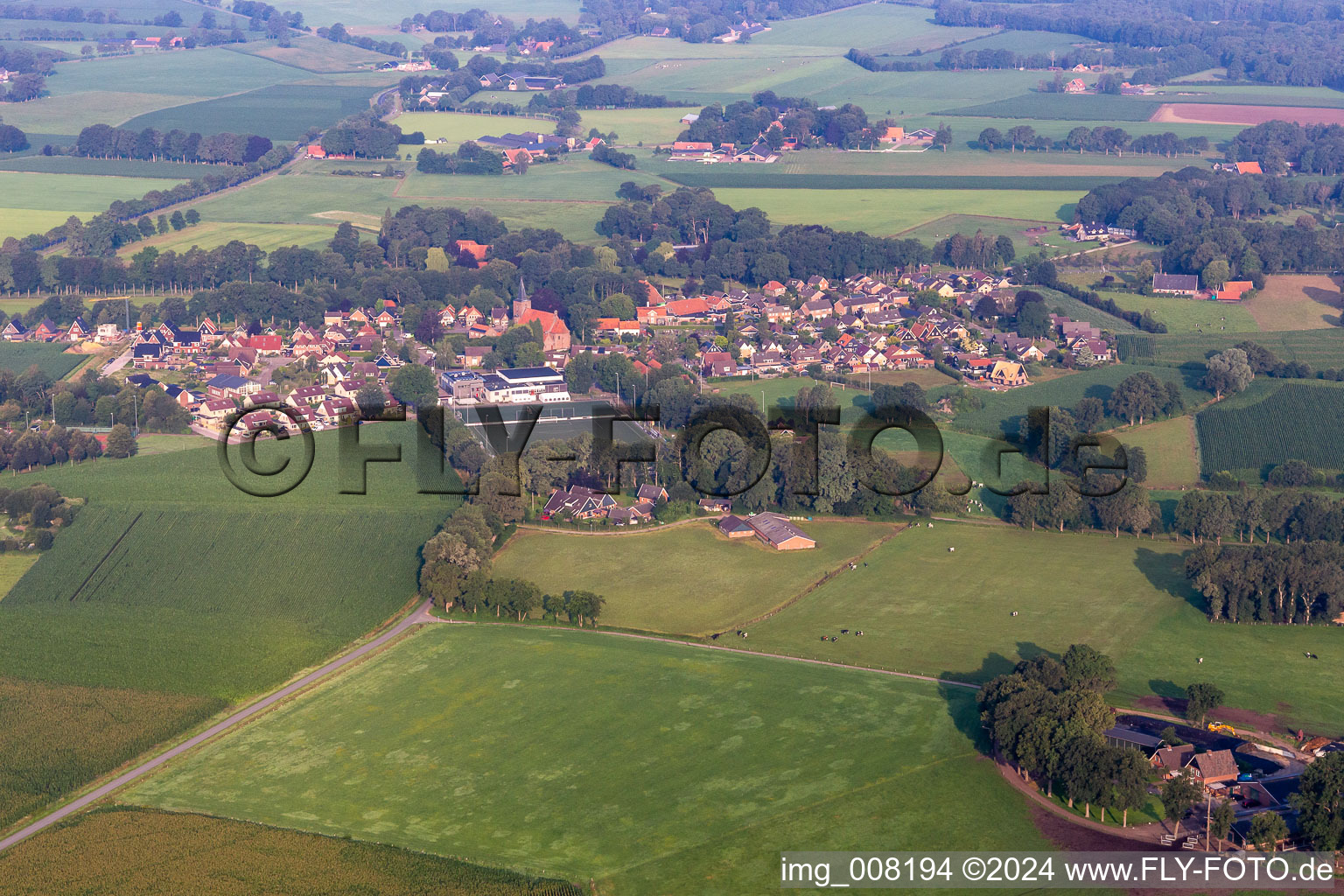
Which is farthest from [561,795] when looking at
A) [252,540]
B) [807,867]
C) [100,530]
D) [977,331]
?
[977,331]

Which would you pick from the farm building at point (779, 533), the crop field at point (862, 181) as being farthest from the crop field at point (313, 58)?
the farm building at point (779, 533)

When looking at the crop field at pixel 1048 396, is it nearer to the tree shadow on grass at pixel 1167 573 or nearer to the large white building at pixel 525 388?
the tree shadow on grass at pixel 1167 573

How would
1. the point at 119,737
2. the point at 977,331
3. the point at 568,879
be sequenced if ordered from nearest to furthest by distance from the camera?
1. the point at 568,879
2. the point at 119,737
3. the point at 977,331

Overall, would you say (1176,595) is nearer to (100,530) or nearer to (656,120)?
(100,530)

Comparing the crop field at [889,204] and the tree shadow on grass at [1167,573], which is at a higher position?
the crop field at [889,204]

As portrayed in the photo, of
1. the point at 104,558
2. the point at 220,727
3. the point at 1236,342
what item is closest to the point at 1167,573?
the point at 220,727

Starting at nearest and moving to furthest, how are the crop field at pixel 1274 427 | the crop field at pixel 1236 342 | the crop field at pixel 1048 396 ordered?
the crop field at pixel 1274 427
the crop field at pixel 1048 396
the crop field at pixel 1236 342
